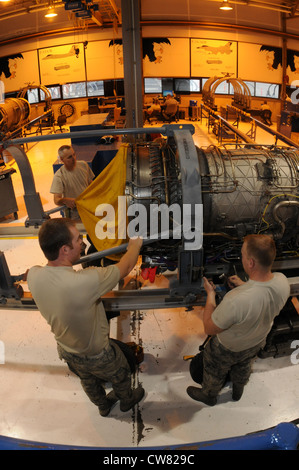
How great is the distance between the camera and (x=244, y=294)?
221 centimetres

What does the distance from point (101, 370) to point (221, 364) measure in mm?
807

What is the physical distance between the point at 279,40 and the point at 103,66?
715 centimetres

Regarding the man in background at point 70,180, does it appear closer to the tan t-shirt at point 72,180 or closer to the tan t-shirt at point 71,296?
the tan t-shirt at point 72,180

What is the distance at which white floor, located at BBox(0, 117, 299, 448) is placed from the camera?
2566mm

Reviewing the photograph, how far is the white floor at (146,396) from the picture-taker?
2566mm

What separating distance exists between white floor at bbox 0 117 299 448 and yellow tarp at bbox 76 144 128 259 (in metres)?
1.08

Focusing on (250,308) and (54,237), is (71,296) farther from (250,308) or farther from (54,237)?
(250,308)

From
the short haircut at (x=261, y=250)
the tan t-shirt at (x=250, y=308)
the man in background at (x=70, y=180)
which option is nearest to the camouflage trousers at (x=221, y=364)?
the tan t-shirt at (x=250, y=308)

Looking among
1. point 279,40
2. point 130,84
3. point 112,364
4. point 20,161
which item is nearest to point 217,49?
point 279,40

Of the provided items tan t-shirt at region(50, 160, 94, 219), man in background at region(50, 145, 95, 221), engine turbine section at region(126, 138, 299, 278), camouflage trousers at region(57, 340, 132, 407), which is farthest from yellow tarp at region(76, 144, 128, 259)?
tan t-shirt at region(50, 160, 94, 219)

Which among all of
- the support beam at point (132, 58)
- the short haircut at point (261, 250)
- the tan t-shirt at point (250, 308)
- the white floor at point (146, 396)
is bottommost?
the white floor at point (146, 396)

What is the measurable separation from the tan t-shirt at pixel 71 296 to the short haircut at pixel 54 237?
0.11m

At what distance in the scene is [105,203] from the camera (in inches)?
116

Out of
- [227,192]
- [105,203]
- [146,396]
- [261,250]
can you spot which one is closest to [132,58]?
[105,203]
